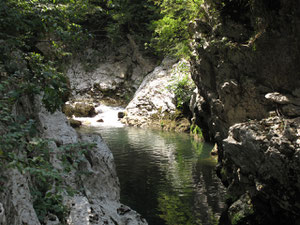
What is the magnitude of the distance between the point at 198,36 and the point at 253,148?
18.7ft

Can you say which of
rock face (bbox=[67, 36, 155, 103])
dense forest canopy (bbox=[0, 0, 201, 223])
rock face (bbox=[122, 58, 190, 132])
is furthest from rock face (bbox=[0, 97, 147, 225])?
rock face (bbox=[67, 36, 155, 103])

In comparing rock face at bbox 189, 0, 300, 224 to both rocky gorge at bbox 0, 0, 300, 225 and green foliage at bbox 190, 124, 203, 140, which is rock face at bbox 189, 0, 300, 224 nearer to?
rocky gorge at bbox 0, 0, 300, 225

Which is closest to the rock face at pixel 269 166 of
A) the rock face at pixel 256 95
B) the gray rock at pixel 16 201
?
the rock face at pixel 256 95

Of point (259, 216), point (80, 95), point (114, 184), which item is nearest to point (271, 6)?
point (259, 216)

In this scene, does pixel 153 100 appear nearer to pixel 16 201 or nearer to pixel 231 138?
pixel 231 138

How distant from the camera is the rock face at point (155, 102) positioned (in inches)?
1088

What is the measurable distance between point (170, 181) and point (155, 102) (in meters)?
18.6

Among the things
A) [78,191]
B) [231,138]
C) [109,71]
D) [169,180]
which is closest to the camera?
[78,191]

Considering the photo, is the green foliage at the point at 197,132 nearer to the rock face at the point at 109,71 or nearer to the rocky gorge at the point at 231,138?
the rocky gorge at the point at 231,138

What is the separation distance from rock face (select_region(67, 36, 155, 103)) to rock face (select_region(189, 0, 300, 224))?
2623cm

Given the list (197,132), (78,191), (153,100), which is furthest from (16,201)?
(153,100)

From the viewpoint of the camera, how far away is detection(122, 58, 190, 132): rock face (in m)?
27.6

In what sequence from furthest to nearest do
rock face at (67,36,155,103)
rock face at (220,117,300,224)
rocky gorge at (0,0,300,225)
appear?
rock face at (67,36,155,103), rock face at (220,117,300,224), rocky gorge at (0,0,300,225)

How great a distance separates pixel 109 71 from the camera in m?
38.3
